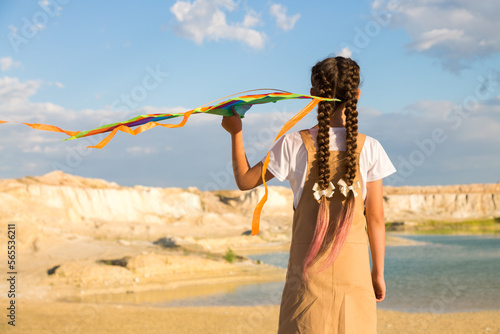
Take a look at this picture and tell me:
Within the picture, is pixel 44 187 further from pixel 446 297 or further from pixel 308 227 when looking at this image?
pixel 308 227

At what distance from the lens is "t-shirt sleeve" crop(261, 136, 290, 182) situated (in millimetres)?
2277

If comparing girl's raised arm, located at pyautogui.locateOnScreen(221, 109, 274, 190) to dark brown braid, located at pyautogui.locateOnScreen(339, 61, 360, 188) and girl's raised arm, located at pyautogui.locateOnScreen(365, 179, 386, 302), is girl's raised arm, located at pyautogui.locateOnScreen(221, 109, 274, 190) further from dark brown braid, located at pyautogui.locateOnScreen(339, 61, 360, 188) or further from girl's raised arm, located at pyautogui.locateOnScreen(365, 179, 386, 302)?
girl's raised arm, located at pyautogui.locateOnScreen(365, 179, 386, 302)

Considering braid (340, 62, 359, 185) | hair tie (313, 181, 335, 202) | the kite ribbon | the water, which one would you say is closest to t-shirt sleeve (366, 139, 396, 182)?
braid (340, 62, 359, 185)

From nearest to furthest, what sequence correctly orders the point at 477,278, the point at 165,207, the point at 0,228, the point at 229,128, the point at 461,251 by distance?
the point at 229,128, the point at 477,278, the point at 0,228, the point at 461,251, the point at 165,207

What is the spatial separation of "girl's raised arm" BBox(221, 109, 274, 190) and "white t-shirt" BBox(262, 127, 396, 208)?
0.07 m

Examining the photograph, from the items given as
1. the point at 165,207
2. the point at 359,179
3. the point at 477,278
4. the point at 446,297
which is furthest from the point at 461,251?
the point at 359,179

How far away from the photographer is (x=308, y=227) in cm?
228

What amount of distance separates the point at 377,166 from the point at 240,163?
0.64 metres

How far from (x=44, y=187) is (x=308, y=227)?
113ft

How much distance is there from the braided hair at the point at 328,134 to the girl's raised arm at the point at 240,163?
0.27 meters

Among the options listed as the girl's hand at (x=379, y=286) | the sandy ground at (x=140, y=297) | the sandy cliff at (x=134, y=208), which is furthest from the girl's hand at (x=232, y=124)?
the sandy cliff at (x=134, y=208)

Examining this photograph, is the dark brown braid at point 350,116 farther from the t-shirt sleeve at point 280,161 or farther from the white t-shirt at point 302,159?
the t-shirt sleeve at point 280,161

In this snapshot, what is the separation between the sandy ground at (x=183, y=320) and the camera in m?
9.16

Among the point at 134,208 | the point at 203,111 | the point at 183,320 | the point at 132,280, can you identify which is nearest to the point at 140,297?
the point at 132,280
